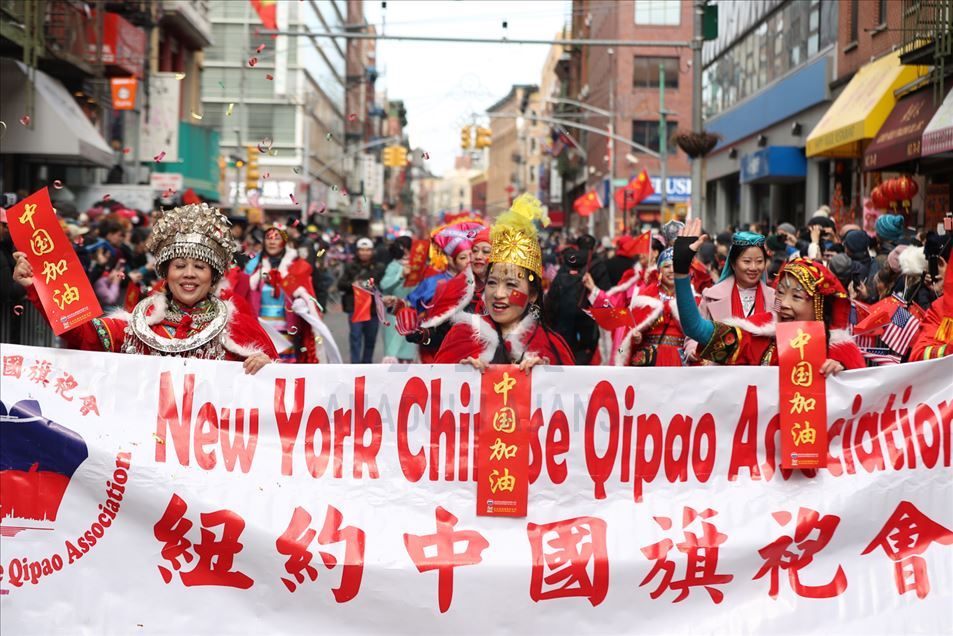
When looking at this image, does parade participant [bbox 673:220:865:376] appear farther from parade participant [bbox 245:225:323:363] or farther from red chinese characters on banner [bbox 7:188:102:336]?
parade participant [bbox 245:225:323:363]

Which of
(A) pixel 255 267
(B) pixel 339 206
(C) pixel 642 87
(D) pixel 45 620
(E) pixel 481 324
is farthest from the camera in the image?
(B) pixel 339 206

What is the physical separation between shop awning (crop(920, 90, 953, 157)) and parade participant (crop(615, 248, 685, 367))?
7.81 meters

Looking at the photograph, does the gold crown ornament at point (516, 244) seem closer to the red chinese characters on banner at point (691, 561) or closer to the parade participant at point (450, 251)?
the red chinese characters on banner at point (691, 561)

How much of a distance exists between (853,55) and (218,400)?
19380 mm

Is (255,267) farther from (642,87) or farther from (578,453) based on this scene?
(642,87)

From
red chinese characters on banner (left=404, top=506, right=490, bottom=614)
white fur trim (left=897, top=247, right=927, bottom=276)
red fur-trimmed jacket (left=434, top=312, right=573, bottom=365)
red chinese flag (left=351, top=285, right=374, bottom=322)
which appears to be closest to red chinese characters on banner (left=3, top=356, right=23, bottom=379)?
red chinese characters on banner (left=404, top=506, right=490, bottom=614)

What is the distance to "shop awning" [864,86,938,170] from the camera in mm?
16641

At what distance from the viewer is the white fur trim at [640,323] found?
7746mm

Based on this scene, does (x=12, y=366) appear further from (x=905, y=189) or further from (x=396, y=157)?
(x=396, y=157)

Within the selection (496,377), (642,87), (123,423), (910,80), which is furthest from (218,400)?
(642,87)

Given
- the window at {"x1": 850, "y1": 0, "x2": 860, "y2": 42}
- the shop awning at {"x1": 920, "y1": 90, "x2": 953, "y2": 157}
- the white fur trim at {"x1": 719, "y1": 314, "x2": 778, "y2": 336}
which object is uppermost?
the window at {"x1": 850, "y1": 0, "x2": 860, "y2": 42}

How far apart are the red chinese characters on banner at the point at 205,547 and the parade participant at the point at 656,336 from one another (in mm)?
3512

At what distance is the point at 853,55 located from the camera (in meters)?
22.3

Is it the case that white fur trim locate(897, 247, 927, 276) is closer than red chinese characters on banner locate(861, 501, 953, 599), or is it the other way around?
red chinese characters on banner locate(861, 501, 953, 599)
